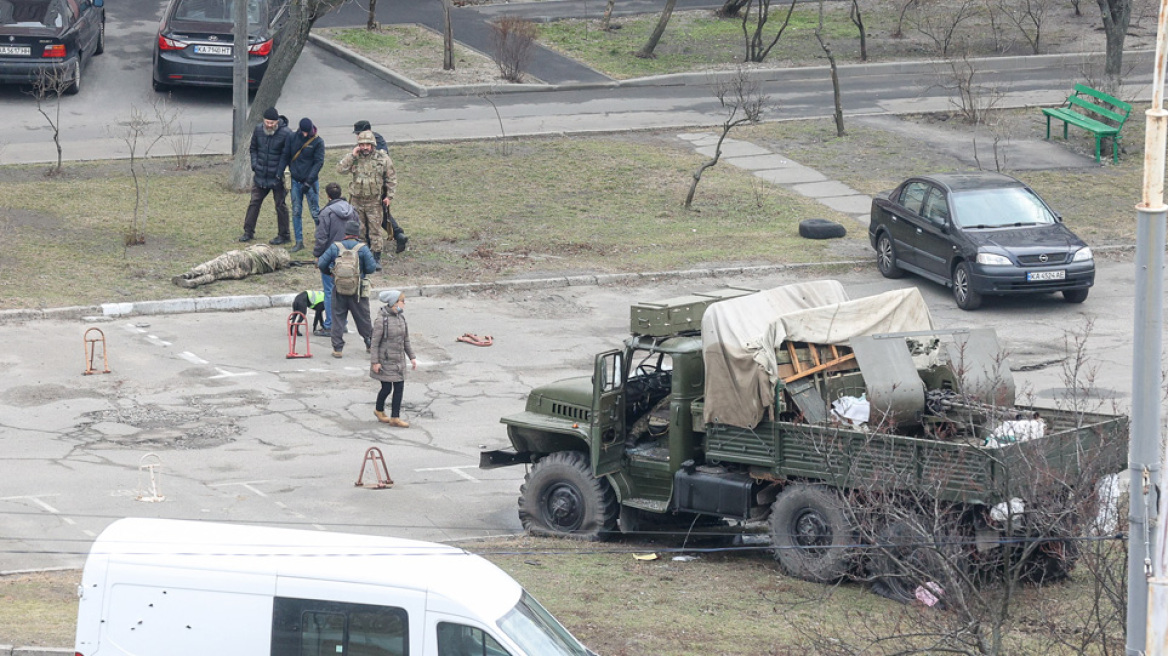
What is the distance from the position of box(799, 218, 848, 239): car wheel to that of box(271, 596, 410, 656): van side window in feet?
53.1

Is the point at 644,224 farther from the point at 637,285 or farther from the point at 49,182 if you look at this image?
the point at 49,182

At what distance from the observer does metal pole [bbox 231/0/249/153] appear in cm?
2361

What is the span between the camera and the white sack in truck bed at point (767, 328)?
1173 cm

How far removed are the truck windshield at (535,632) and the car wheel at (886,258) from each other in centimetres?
1395

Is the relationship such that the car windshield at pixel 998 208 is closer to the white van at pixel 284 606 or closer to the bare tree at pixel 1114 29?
the bare tree at pixel 1114 29

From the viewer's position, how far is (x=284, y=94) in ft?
99.9

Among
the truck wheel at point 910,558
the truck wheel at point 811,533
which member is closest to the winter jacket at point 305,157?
the truck wheel at point 811,533

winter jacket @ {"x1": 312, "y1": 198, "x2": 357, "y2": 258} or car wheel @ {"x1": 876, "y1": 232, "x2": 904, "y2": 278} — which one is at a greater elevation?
winter jacket @ {"x1": 312, "y1": 198, "x2": 357, "y2": 258}

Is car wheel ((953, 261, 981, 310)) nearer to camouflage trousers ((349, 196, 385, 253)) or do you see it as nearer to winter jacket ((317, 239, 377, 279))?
camouflage trousers ((349, 196, 385, 253))

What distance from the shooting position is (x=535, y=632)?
8344mm

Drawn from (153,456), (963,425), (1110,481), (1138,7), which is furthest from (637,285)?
(1138,7)

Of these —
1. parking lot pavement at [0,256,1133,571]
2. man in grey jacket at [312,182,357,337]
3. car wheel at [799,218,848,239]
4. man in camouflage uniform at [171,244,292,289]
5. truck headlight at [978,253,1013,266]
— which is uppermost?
man in grey jacket at [312,182,357,337]

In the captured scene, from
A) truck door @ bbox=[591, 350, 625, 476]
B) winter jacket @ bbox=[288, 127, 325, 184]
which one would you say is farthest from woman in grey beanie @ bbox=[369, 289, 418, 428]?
winter jacket @ bbox=[288, 127, 325, 184]

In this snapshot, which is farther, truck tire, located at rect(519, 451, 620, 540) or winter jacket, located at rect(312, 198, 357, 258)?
winter jacket, located at rect(312, 198, 357, 258)
